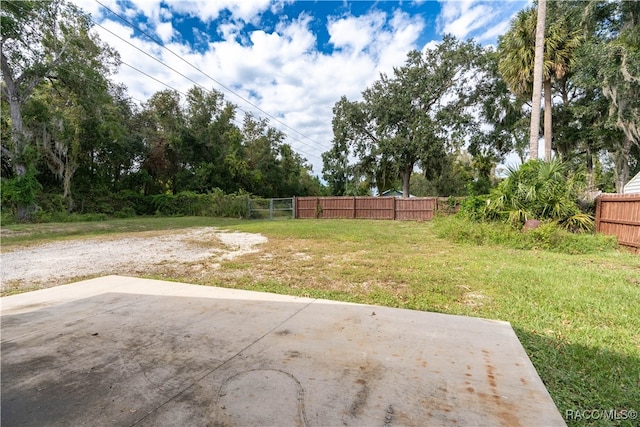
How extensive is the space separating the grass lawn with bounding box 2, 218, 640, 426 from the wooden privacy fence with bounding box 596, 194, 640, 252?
72 centimetres

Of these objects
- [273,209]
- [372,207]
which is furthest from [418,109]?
[273,209]

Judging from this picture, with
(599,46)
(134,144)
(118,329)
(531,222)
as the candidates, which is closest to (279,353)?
(118,329)

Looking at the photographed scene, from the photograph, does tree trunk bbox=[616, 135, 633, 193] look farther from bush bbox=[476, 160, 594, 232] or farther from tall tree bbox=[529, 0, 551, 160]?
bush bbox=[476, 160, 594, 232]

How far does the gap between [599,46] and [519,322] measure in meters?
12.5

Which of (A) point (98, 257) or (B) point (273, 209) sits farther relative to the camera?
(B) point (273, 209)

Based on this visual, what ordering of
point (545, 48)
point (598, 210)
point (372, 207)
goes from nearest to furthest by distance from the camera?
1. point (598, 210)
2. point (545, 48)
3. point (372, 207)

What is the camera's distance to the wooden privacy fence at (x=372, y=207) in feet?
49.4

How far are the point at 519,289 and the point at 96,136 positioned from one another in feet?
68.6

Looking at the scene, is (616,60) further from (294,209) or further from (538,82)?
(294,209)

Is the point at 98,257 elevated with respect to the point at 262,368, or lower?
lower

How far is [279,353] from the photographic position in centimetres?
182

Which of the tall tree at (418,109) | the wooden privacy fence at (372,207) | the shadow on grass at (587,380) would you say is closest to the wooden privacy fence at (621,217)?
the shadow on grass at (587,380)

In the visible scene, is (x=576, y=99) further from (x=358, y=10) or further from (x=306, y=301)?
(x=306, y=301)

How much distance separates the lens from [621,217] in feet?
20.9
